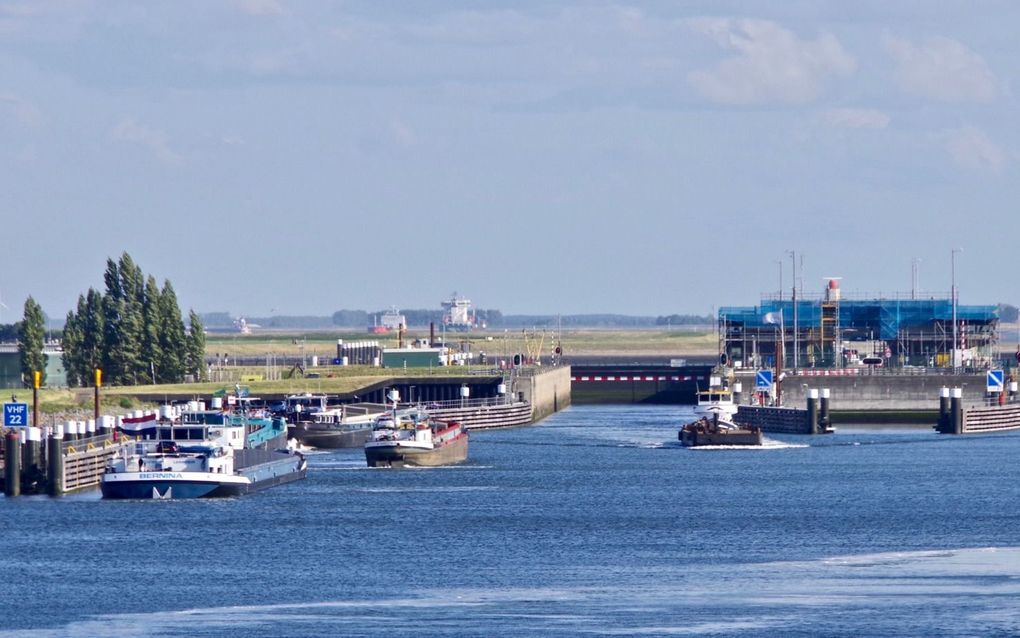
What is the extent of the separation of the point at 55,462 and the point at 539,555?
29.3 m

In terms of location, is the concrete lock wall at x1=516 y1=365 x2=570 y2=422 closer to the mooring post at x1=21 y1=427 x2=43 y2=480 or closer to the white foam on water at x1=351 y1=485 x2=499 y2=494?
the white foam on water at x1=351 y1=485 x2=499 y2=494

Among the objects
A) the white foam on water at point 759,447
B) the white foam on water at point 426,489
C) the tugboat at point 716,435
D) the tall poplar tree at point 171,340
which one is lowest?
the white foam on water at point 426,489

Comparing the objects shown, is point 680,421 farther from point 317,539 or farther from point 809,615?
point 809,615

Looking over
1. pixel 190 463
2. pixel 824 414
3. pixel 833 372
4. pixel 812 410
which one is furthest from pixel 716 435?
pixel 190 463

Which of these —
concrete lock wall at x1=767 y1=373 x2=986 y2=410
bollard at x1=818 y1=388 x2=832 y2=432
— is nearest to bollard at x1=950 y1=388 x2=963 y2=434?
bollard at x1=818 y1=388 x2=832 y2=432

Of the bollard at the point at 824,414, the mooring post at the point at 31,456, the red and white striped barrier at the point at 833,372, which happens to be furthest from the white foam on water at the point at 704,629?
the red and white striped barrier at the point at 833,372

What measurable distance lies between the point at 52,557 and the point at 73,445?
2802 cm

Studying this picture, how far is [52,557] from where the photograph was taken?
79.4 meters

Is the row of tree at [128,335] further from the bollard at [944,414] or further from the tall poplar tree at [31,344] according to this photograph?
the bollard at [944,414]

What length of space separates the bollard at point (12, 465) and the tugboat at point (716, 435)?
56392 millimetres

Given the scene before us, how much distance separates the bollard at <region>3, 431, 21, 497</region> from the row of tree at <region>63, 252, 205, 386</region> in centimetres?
8230

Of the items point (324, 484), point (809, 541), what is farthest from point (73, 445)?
point (809, 541)

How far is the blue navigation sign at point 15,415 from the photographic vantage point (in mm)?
101812

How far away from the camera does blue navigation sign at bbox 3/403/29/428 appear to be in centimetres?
10181
